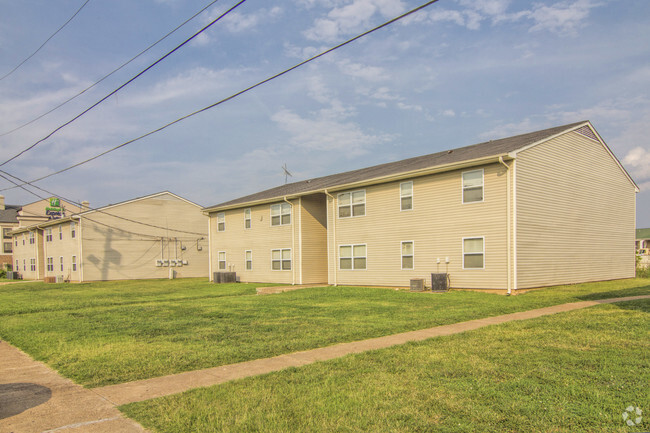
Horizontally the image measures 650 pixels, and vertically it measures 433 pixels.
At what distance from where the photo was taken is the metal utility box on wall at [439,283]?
700 inches

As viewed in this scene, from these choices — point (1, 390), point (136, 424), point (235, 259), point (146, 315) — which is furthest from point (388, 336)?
point (235, 259)

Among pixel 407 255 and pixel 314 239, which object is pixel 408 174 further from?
pixel 314 239

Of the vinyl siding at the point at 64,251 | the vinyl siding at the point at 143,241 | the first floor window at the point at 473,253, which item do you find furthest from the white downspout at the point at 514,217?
the vinyl siding at the point at 64,251

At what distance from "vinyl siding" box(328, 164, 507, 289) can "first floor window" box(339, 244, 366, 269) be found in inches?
9.8

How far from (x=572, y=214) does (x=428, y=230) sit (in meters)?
5.98

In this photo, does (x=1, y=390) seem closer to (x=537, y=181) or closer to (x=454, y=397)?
(x=454, y=397)

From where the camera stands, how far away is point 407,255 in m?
20.0

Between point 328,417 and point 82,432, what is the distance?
2.28 m

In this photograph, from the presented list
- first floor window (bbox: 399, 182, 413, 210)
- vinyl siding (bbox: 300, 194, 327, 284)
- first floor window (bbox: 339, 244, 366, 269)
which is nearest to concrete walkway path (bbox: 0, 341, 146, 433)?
first floor window (bbox: 399, 182, 413, 210)

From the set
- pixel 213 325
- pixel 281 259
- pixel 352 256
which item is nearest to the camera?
pixel 213 325

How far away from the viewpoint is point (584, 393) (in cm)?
495

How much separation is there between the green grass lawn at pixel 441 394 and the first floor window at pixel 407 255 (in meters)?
12.2

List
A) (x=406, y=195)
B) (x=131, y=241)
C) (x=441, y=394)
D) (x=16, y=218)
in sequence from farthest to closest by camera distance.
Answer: (x=16, y=218)
(x=131, y=241)
(x=406, y=195)
(x=441, y=394)

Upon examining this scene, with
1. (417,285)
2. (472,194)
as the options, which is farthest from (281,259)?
(472,194)
